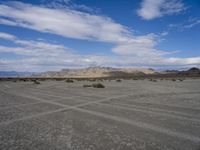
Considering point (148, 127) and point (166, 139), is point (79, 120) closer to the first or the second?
point (148, 127)

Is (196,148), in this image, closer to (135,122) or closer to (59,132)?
(135,122)

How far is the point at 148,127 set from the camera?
22.5ft

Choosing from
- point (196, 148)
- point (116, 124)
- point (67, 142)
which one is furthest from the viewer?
point (116, 124)

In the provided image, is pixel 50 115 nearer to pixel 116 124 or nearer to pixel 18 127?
pixel 18 127

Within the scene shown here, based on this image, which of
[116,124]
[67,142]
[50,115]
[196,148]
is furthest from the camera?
[50,115]

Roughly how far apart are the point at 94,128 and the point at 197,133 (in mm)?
3446

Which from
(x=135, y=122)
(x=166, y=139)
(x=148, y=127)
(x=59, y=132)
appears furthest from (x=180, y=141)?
(x=59, y=132)

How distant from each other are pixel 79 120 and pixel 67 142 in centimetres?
257

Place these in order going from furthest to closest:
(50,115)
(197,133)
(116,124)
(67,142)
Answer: (50,115) → (116,124) → (197,133) → (67,142)

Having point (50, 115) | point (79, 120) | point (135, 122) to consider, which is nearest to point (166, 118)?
point (135, 122)

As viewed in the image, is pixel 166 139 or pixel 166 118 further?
pixel 166 118

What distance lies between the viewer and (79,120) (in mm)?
7957

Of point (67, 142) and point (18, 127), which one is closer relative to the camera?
point (67, 142)

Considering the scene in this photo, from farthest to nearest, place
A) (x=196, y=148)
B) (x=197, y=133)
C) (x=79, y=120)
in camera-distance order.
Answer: (x=79, y=120) → (x=197, y=133) → (x=196, y=148)
